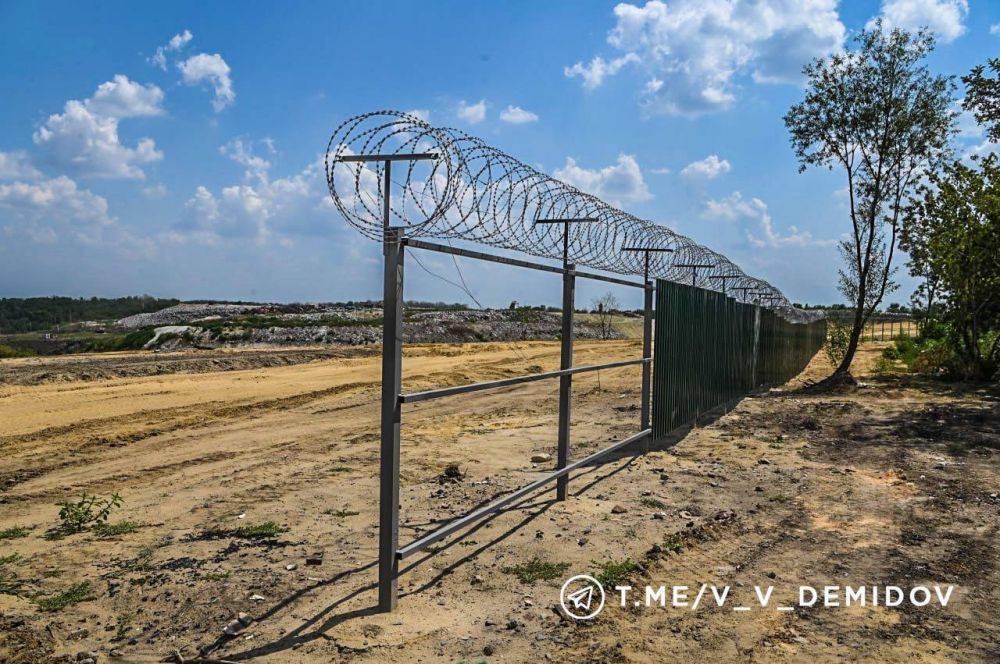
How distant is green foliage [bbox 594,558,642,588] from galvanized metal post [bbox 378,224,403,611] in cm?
144

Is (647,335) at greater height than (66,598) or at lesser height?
greater

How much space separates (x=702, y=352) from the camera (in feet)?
35.2

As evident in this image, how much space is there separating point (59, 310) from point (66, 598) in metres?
55.0

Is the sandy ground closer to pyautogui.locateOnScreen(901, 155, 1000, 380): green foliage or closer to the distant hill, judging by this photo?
pyautogui.locateOnScreen(901, 155, 1000, 380): green foliage

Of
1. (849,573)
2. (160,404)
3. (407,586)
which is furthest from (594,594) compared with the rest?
(160,404)

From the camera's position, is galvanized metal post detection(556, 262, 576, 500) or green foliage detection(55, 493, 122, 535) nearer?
green foliage detection(55, 493, 122, 535)

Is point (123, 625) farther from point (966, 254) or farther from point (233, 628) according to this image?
point (966, 254)

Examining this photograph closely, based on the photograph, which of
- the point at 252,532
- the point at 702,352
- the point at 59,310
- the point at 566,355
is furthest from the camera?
the point at 59,310

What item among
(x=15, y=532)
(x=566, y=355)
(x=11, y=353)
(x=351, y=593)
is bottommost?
(x=15, y=532)

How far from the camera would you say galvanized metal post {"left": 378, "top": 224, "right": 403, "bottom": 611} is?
400 centimetres

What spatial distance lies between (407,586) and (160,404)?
10.7m

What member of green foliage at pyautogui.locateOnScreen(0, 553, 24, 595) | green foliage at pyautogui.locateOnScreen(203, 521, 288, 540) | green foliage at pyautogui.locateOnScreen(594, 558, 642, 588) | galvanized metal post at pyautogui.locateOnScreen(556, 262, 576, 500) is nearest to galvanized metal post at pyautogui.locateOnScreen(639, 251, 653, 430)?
galvanized metal post at pyautogui.locateOnScreen(556, 262, 576, 500)

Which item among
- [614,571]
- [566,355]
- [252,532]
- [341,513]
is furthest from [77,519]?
[614,571]

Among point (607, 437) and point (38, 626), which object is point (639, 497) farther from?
point (38, 626)
